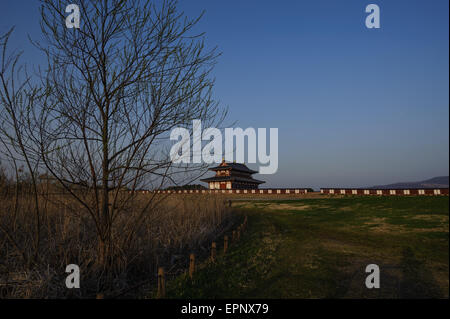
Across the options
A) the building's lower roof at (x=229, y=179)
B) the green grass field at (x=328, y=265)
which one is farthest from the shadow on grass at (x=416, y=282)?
the building's lower roof at (x=229, y=179)

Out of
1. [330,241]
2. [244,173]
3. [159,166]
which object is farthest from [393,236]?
[244,173]

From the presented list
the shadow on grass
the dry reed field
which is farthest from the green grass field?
the dry reed field

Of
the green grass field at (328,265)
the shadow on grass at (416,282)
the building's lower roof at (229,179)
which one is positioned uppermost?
the building's lower roof at (229,179)

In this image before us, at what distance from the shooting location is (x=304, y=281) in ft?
13.9

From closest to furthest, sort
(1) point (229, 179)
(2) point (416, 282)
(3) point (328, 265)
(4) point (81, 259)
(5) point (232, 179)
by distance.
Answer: (2) point (416, 282) < (4) point (81, 259) < (3) point (328, 265) < (5) point (232, 179) < (1) point (229, 179)

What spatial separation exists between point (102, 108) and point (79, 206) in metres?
2.80

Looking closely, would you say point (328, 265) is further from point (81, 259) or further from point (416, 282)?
point (81, 259)

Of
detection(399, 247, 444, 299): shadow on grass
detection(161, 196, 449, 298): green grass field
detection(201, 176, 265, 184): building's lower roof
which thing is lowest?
detection(161, 196, 449, 298): green grass field

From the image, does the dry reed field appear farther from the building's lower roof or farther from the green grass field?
the building's lower roof

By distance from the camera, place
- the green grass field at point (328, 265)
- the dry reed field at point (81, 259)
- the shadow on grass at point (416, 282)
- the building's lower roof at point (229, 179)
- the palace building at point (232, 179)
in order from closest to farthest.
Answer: the shadow on grass at point (416, 282), the dry reed field at point (81, 259), the green grass field at point (328, 265), the building's lower roof at point (229, 179), the palace building at point (232, 179)

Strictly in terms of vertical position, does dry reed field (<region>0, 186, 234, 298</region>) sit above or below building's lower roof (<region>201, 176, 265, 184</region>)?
below

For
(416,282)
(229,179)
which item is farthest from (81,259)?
(229,179)

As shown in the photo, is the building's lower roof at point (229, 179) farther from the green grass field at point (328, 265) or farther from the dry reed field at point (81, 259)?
the dry reed field at point (81, 259)
